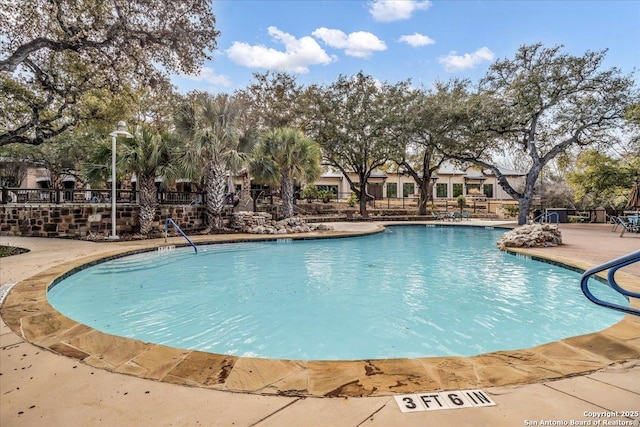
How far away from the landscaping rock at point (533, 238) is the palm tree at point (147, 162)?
1093 centimetres

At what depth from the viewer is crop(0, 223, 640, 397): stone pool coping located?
81.5 inches

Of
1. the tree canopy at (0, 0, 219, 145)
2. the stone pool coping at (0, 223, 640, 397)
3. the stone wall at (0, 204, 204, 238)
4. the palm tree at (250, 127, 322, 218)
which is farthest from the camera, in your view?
the palm tree at (250, 127, 322, 218)

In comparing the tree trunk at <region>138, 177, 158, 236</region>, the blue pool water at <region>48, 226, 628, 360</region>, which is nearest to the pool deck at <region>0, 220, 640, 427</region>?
the blue pool water at <region>48, 226, 628, 360</region>

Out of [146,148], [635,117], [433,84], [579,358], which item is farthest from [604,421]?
[433,84]

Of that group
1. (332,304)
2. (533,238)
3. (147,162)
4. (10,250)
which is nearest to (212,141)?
(147,162)

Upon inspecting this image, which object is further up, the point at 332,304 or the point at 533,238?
the point at 533,238

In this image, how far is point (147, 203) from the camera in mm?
11008

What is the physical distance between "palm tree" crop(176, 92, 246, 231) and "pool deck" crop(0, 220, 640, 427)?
28.6ft

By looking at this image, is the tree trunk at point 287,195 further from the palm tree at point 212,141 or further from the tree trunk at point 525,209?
the tree trunk at point 525,209

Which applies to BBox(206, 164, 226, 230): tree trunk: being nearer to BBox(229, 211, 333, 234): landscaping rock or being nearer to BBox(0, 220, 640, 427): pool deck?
BBox(229, 211, 333, 234): landscaping rock

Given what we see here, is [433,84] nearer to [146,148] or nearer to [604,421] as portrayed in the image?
[146,148]

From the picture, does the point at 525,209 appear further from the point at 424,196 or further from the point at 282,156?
the point at 282,156

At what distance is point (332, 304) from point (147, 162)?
874cm

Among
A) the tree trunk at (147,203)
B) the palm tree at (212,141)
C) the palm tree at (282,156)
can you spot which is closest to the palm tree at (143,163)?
the tree trunk at (147,203)
